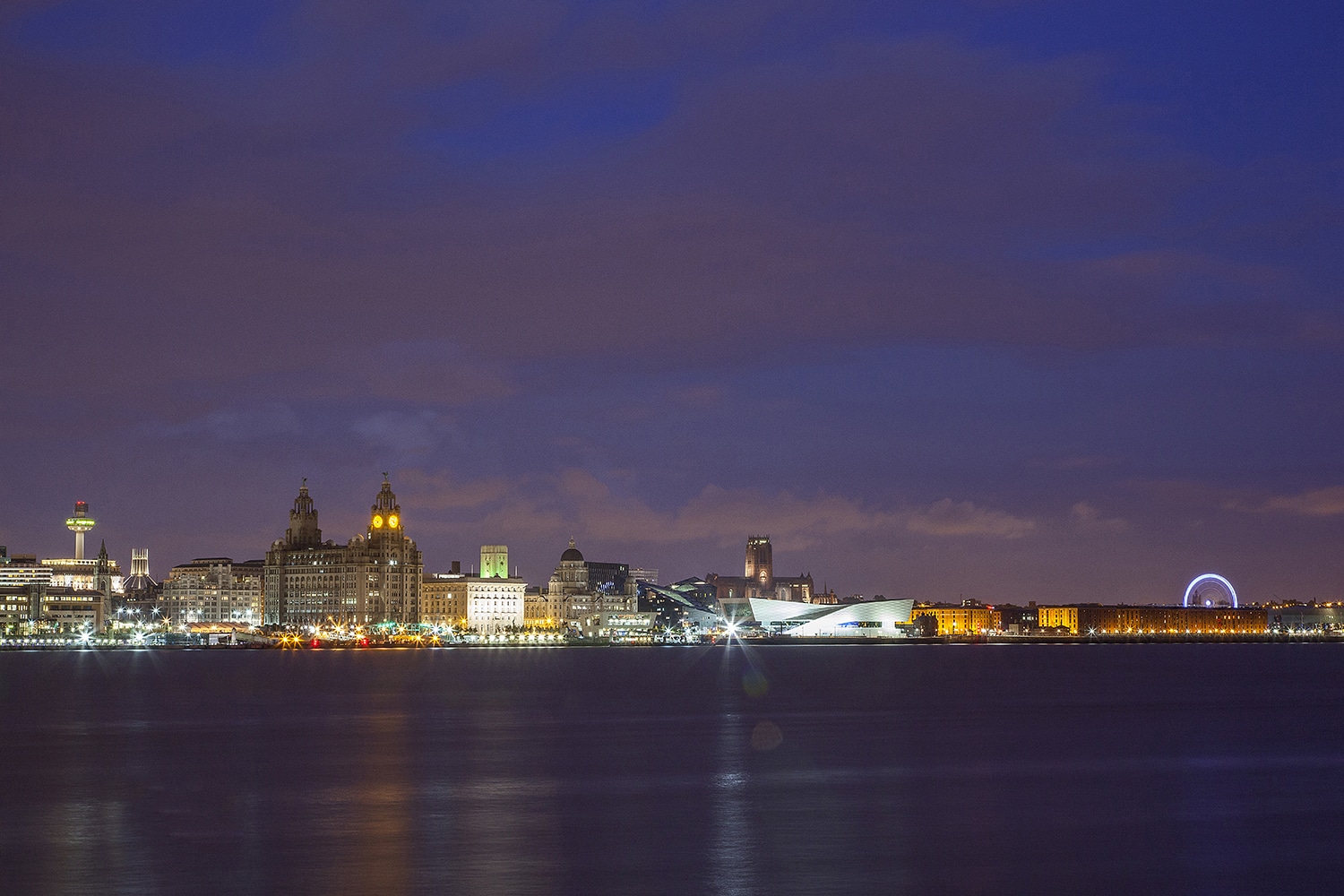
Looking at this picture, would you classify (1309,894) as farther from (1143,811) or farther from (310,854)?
(310,854)

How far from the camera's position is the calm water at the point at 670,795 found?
2836 cm

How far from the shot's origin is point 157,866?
94.0 ft

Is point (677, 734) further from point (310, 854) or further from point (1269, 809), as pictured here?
point (310, 854)

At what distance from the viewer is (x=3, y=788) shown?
41.6 meters

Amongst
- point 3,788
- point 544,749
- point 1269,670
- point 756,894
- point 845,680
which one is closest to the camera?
point 756,894

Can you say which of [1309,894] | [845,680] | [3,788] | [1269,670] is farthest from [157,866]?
[1269,670]

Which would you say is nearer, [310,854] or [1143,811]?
[310,854]

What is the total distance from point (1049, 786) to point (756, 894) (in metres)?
18.2

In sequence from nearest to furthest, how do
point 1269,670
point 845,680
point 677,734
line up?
point 677,734
point 845,680
point 1269,670

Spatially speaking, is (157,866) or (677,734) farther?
(677,734)

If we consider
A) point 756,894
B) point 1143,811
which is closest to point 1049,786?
point 1143,811

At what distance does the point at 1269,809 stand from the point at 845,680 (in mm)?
75868

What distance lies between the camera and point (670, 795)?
39969 mm

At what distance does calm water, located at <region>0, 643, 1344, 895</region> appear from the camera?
28.4 meters
